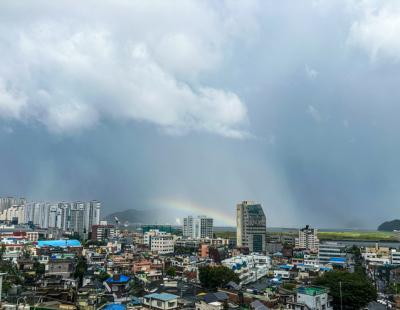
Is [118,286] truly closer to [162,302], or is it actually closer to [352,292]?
[162,302]

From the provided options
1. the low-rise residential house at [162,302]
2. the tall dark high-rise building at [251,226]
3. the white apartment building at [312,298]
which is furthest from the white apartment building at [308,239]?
the low-rise residential house at [162,302]

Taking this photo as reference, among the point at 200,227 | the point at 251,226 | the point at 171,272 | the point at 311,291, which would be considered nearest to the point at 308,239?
the point at 251,226

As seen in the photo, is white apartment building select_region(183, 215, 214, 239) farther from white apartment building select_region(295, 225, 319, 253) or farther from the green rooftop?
the green rooftop

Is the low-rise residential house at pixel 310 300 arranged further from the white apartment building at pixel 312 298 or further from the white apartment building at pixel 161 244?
the white apartment building at pixel 161 244

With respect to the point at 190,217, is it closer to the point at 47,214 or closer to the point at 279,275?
the point at 47,214

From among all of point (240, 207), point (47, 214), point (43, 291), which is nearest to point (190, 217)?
point (240, 207)
